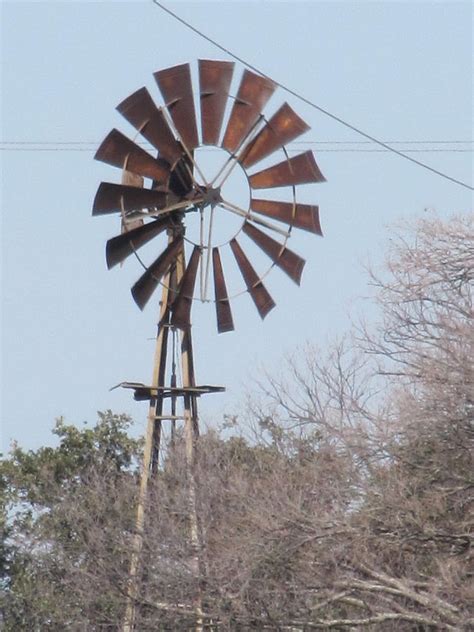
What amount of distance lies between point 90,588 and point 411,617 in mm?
5623

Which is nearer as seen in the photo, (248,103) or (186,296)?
(248,103)

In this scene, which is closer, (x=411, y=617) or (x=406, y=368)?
(x=411, y=617)

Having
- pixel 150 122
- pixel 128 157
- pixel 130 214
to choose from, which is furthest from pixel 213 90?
pixel 130 214

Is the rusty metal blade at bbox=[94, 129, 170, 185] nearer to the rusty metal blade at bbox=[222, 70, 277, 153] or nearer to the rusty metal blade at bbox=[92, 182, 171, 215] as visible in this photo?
the rusty metal blade at bbox=[92, 182, 171, 215]

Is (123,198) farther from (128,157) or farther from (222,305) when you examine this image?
(222,305)

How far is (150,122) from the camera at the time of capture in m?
20.9

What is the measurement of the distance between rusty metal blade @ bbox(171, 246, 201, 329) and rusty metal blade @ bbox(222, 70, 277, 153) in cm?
A: 152

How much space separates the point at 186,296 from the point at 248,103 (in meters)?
2.55

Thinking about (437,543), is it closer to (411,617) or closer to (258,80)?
(411,617)

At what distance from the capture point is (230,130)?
2106cm

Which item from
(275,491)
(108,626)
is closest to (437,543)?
(275,491)

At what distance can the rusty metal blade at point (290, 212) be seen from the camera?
21438 mm

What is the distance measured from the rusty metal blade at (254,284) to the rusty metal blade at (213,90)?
153 cm

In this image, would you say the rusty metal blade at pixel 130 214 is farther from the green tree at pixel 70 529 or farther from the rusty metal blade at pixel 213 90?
the green tree at pixel 70 529
